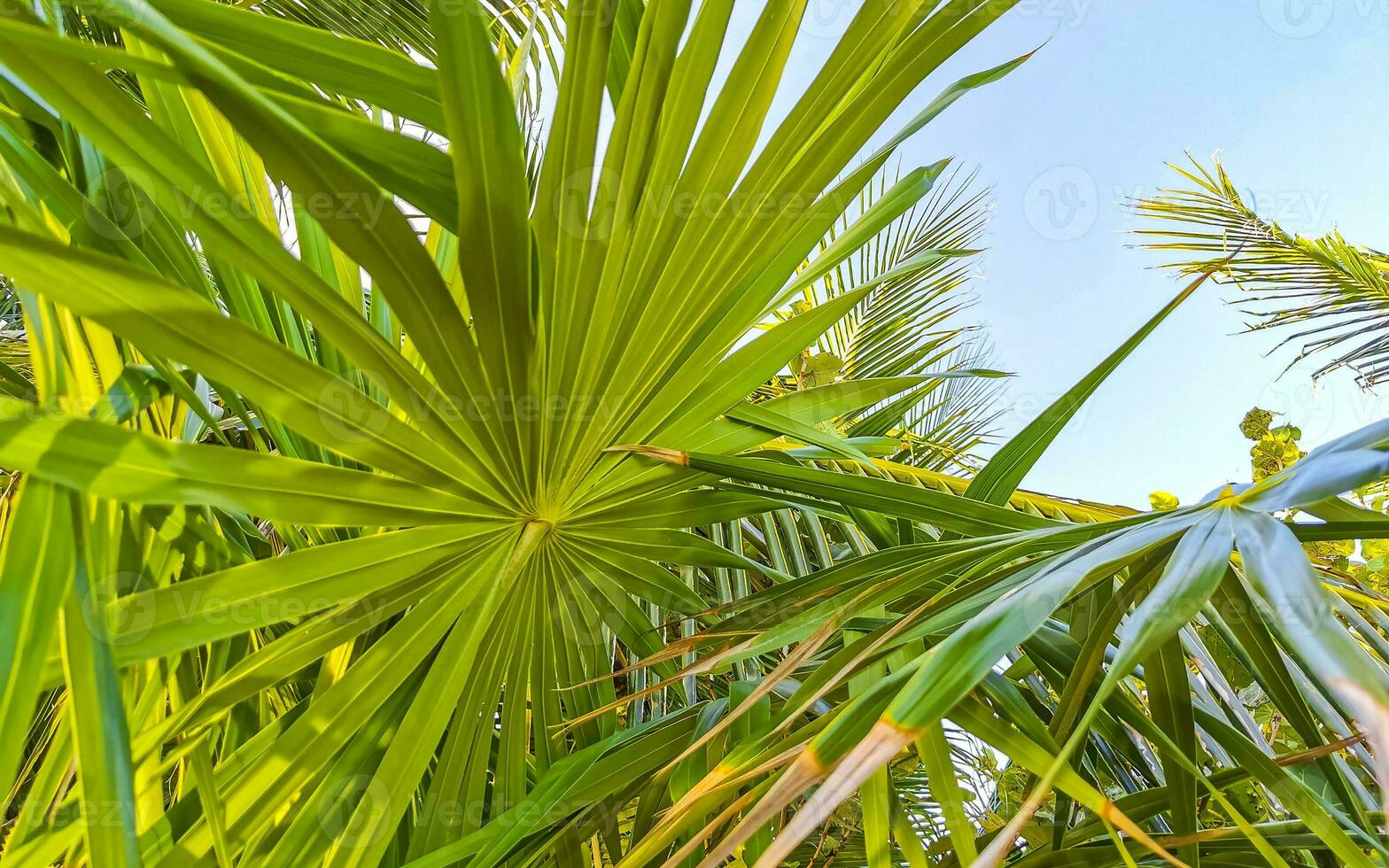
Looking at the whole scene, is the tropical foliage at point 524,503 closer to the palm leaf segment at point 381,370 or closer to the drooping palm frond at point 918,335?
the palm leaf segment at point 381,370

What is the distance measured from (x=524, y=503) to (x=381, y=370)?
6.0 inches

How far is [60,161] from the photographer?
0.52 metres

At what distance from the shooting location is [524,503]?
20.4 inches

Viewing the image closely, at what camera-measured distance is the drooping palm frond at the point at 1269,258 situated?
230 cm

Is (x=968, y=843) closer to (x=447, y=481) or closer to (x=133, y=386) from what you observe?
(x=447, y=481)

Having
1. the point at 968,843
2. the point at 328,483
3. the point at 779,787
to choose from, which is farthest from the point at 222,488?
the point at 968,843

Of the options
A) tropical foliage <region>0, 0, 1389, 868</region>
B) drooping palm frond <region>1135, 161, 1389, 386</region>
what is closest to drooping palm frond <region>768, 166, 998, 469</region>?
tropical foliage <region>0, 0, 1389, 868</region>

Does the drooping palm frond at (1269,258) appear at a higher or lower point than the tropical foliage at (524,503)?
higher

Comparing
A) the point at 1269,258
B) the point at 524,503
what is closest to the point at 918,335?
the point at 524,503

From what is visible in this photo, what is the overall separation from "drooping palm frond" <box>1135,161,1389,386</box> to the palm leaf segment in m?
2.26

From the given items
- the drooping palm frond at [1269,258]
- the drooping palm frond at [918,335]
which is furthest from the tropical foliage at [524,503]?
the drooping palm frond at [1269,258]

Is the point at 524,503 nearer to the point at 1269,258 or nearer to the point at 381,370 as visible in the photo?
the point at 381,370

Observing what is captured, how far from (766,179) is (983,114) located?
2.42 m

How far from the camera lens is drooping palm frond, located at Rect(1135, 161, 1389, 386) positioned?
2.30m
